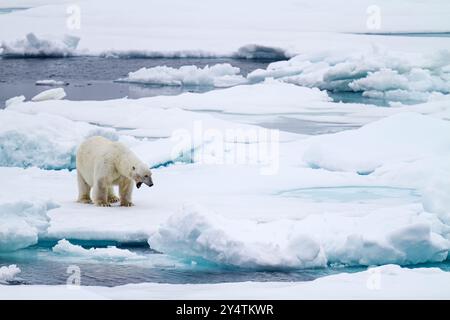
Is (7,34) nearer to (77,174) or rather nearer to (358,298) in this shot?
(77,174)

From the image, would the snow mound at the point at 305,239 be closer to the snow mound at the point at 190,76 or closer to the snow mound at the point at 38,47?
the snow mound at the point at 190,76

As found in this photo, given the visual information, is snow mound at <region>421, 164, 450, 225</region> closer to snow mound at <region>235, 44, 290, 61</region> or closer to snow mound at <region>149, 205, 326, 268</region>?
snow mound at <region>149, 205, 326, 268</region>

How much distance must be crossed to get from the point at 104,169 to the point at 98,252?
0.49 metres

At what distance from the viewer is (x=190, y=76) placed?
509 centimetres

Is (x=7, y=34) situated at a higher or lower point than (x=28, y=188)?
higher

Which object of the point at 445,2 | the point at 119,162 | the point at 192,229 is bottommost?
the point at 192,229

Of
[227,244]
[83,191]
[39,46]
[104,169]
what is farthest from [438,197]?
[39,46]

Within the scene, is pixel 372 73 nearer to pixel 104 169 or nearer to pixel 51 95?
pixel 104 169

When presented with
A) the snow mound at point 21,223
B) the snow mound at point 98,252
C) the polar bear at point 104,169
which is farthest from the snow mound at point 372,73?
the snow mound at point 21,223

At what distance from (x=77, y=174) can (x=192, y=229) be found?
843mm

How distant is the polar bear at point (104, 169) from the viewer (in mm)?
4820

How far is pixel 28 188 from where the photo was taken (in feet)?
15.9

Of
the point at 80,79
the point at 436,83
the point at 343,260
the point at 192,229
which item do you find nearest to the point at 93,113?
the point at 80,79

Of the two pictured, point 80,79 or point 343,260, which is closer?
point 343,260
